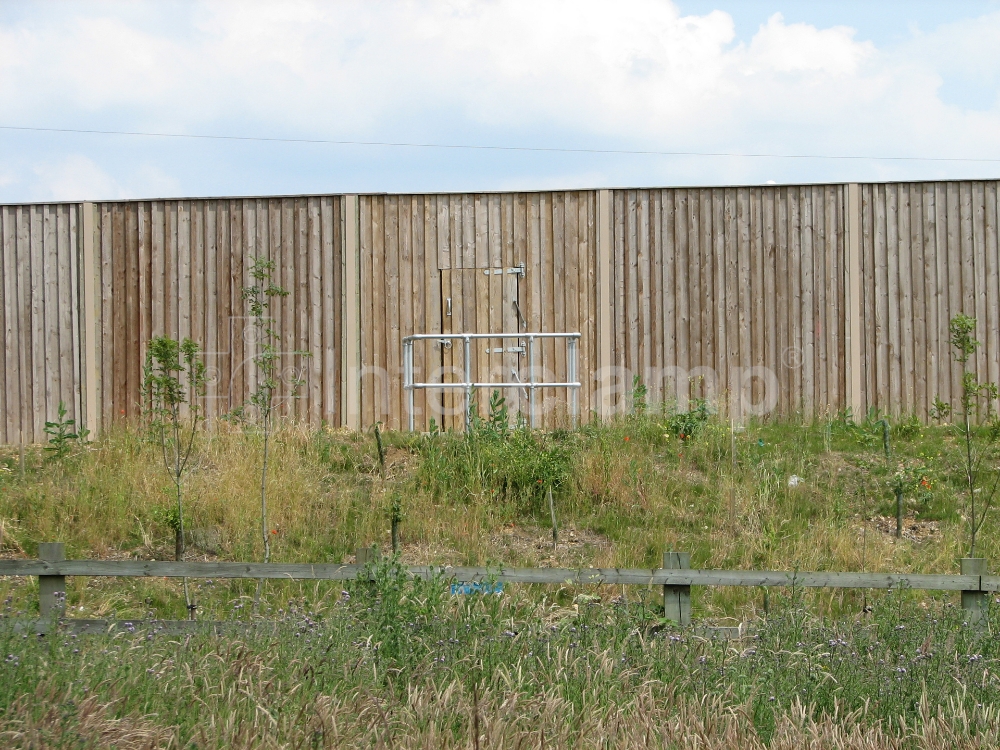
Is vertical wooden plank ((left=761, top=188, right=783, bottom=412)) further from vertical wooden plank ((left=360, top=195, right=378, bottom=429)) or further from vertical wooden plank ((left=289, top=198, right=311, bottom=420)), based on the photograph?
vertical wooden plank ((left=289, top=198, right=311, bottom=420))

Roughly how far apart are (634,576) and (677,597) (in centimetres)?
34

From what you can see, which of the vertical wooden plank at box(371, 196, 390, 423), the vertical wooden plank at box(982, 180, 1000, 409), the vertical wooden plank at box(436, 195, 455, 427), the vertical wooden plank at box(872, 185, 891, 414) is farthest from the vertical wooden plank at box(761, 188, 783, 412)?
the vertical wooden plank at box(371, 196, 390, 423)

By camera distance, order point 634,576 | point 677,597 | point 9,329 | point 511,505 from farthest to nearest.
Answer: point 9,329
point 511,505
point 677,597
point 634,576

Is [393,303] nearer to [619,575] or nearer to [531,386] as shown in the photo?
[531,386]

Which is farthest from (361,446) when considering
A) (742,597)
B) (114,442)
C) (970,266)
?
(970,266)

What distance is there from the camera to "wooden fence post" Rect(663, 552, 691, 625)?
5715 millimetres

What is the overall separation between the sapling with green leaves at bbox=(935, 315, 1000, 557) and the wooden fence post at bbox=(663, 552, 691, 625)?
2.43 meters

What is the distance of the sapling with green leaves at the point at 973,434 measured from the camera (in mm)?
7047

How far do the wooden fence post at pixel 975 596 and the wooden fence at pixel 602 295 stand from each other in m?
5.83

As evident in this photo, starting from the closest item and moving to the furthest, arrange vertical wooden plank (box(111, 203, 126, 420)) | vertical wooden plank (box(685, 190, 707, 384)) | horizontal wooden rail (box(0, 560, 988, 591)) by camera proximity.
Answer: horizontal wooden rail (box(0, 560, 988, 591)) → vertical wooden plank (box(685, 190, 707, 384)) → vertical wooden plank (box(111, 203, 126, 420))

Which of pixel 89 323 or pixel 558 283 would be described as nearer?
pixel 558 283

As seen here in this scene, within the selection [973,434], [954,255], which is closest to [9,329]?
[973,434]

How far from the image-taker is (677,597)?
5.80 metres

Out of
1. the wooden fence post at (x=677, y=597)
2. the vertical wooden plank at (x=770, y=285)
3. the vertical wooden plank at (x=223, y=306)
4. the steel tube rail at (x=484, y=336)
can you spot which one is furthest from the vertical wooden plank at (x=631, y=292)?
the wooden fence post at (x=677, y=597)
